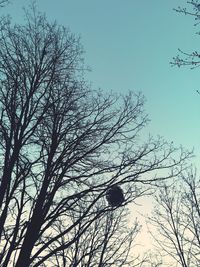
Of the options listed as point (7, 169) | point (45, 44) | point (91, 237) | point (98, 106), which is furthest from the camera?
point (91, 237)

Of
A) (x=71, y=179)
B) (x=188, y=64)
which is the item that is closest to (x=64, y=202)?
(x=71, y=179)

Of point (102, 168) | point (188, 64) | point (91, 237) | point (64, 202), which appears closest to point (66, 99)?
point (102, 168)

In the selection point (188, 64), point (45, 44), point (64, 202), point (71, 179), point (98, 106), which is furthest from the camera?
point (98, 106)

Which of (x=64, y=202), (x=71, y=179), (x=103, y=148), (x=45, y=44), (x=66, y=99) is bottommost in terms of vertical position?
(x=64, y=202)

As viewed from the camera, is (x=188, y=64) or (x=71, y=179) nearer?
(x=188, y=64)

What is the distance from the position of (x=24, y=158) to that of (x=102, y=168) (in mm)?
2035

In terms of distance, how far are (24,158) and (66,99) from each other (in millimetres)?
1864

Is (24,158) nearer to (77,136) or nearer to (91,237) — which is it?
(77,136)

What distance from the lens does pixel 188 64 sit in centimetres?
500

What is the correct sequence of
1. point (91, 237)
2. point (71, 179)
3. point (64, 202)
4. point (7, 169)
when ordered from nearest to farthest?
point (7, 169)
point (64, 202)
point (71, 179)
point (91, 237)

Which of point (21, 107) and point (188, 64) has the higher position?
point (21, 107)

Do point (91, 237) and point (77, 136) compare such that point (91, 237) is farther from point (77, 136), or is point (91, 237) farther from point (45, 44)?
point (45, 44)

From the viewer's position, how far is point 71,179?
705cm

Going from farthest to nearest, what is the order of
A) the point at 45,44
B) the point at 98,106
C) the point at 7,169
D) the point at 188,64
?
the point at 98,106 < the point at 45,44 < the point at 7,169 < the point at 188,64
